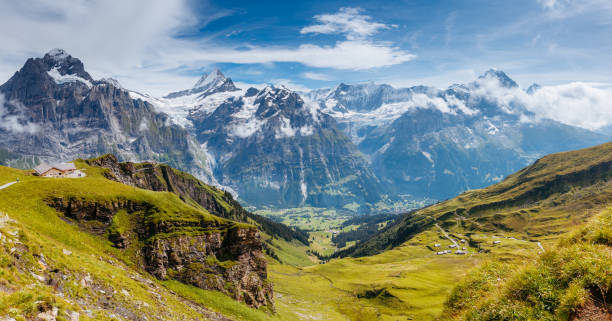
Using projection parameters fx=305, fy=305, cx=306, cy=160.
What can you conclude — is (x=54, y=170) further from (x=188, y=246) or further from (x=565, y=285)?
(x=565, y=285)

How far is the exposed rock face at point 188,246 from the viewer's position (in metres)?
59.8

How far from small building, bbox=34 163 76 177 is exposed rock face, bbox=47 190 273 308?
51476 millimetres

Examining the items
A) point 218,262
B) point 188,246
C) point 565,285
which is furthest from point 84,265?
point 565,285

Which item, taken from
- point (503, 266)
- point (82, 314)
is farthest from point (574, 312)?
point (82, 314)

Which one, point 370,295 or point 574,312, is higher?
point 574,312

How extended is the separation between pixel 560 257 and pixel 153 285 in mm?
58789

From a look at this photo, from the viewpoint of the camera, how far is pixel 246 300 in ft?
246

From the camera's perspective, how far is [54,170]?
101312 mm

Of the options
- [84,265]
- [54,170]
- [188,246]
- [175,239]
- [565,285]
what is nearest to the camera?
[565,285]

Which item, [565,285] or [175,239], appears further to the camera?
[175,239]

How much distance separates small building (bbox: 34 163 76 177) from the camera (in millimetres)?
98113

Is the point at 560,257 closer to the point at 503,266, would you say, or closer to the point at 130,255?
the point at 503,266

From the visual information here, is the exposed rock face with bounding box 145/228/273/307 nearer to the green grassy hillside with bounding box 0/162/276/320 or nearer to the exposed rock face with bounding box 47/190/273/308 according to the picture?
the exposed rock face with bounding box 47/190/273/308

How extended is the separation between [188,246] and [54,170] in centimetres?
6747
